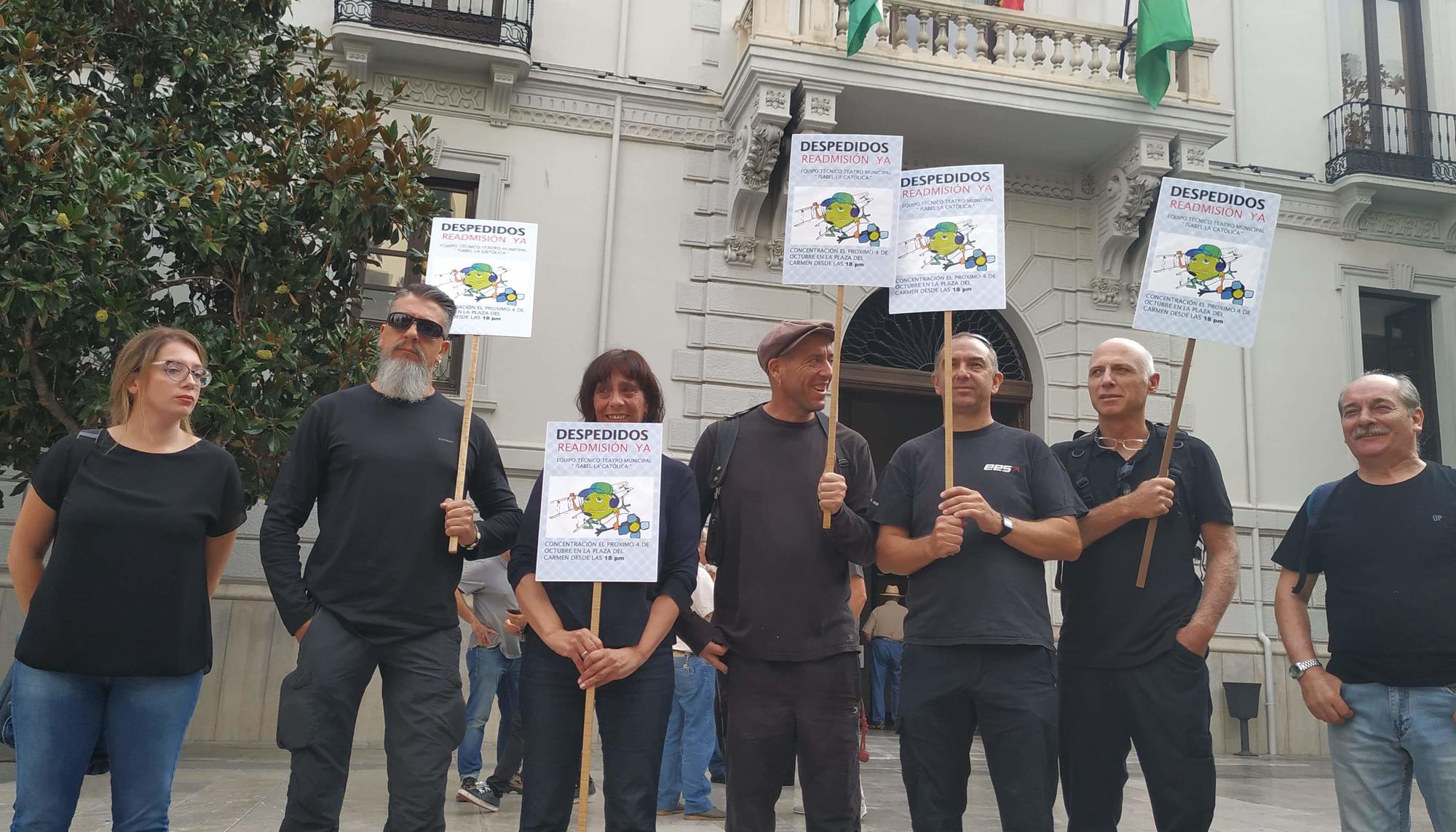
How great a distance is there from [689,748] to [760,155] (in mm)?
5901

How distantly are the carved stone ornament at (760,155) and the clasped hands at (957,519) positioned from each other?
734cm

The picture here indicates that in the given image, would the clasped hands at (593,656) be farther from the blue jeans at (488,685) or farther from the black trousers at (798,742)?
the blue jeans at (488,685)

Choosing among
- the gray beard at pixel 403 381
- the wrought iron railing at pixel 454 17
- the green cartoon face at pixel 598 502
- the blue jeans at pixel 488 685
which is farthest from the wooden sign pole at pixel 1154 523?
the wrought iron railing at pixel 454 17

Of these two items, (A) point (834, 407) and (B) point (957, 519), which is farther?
(A) point (834, 407)

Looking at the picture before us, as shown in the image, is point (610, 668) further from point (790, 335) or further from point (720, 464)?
point (790, 335)

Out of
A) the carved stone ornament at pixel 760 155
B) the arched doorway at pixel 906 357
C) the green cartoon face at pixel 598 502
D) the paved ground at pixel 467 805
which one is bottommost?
the paved ground at pixel 467 805

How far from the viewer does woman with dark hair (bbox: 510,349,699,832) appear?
348cm

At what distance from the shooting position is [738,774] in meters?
3.61

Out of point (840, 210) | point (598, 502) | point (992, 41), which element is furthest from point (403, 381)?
point (992, 41)

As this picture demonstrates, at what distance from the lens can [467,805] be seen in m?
6.71

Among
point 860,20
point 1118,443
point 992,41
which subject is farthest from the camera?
point 992,41

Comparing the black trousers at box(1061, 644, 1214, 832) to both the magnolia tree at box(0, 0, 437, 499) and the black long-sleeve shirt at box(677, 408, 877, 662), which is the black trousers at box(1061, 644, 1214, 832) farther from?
the magnolia tree at box(0, 0, 437, 499)

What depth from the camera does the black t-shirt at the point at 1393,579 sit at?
12.0 ft

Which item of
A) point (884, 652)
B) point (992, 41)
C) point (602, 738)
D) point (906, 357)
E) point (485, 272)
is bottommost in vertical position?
point (884, 652)
